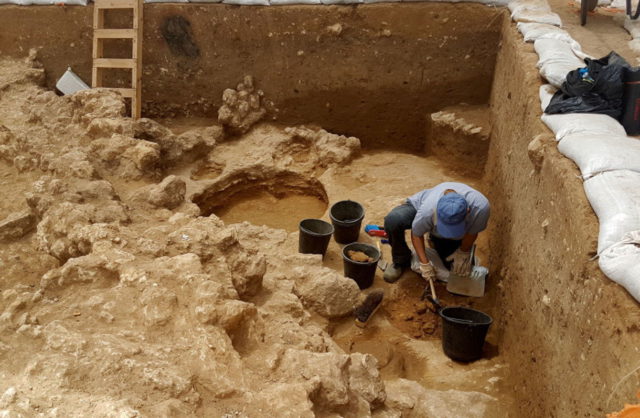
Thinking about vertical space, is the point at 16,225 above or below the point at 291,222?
above

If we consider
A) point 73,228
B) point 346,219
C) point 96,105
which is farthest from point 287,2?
point 73,228

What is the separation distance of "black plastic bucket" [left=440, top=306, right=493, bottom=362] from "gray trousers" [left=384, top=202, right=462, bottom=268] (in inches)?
27.6

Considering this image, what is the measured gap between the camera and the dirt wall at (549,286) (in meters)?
2.38

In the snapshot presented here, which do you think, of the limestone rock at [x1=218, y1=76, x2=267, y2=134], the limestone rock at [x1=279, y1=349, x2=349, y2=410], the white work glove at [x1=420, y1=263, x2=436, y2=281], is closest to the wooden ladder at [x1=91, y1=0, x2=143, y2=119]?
the limestone rock at [x1=218, y1=76, x2=267, y2=134]

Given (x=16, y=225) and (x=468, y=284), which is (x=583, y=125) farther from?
(x=16, y=225)

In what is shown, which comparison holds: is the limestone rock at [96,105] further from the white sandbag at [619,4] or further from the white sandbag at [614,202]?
the white sandbag at [619,4]

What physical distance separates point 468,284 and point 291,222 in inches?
89.1


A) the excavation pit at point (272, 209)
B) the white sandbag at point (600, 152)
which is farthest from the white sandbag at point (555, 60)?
the excavation pit at point (272, 209)

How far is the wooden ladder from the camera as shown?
6387 millimetres

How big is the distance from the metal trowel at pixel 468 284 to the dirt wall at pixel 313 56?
8.34 ft

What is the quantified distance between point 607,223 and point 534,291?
40.1 inches

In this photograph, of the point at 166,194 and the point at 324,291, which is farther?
the point at 166,194

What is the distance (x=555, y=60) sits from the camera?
172 inches

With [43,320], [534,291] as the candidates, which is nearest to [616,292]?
[534,291]
